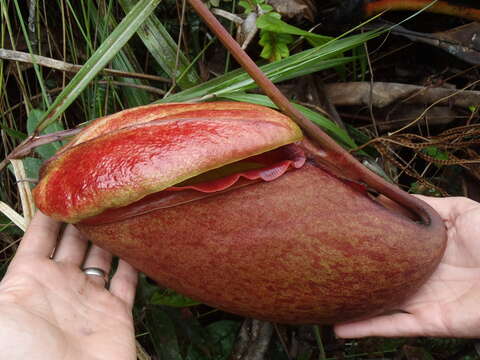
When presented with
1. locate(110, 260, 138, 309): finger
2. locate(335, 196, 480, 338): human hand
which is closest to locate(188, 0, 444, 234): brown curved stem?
locate(335, 196, 480, 338): human hand

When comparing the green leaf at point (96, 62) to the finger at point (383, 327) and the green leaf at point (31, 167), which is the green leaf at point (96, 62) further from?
the finger at point (383, 327)

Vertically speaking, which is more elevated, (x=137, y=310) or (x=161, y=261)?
(x=161, y=261)

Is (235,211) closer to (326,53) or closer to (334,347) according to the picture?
Result: (326,53)

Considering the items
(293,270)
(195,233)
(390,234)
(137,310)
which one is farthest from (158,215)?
(137,310)

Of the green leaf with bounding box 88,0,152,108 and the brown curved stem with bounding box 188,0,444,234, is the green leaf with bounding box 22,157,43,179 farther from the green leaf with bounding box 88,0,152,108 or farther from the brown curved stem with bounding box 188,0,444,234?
the brown curved stem with bounding box 188,0,444,234

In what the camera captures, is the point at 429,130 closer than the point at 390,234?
No

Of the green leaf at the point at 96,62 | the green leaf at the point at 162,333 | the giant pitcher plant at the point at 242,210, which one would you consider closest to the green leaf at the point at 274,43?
the green leaf at the point at 96,62

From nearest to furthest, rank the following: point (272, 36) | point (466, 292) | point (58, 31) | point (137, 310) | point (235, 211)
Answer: point (235, 211), point (466, 292), point (272, 36), point (137, 310), point (58, 31)
